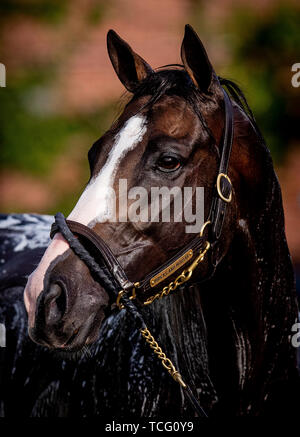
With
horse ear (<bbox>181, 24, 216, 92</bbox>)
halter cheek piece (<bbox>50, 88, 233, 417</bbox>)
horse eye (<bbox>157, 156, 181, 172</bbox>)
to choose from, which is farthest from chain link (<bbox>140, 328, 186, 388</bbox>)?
horse ear (<bbox>181, 24, 216, 92</bbox>)

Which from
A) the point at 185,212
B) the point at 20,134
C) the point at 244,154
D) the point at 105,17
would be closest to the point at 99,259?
the point at 185,212

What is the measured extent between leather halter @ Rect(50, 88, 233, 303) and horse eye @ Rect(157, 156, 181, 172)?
0.16 metres

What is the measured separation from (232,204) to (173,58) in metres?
5.62

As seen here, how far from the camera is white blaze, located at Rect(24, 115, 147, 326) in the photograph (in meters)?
1.50

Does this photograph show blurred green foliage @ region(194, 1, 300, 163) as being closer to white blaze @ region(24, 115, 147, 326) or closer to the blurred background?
the blurred background

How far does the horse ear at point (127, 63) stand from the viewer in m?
1.88

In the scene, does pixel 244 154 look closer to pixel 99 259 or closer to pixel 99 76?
pixel 99 259

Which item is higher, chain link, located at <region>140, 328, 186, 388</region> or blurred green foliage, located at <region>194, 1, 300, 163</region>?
blurred green foliage, located at <region>194, 1, 300, 163</region>

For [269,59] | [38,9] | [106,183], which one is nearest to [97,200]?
[106,183]

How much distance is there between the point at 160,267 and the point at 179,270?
0.21 ft

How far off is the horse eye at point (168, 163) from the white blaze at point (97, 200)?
94 mm

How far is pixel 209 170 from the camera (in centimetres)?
170

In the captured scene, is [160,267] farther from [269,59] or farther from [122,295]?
[269,59]

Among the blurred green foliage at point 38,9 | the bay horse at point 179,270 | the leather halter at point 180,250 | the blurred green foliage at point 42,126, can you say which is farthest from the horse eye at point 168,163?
the blurred green foliage at point 38,9
